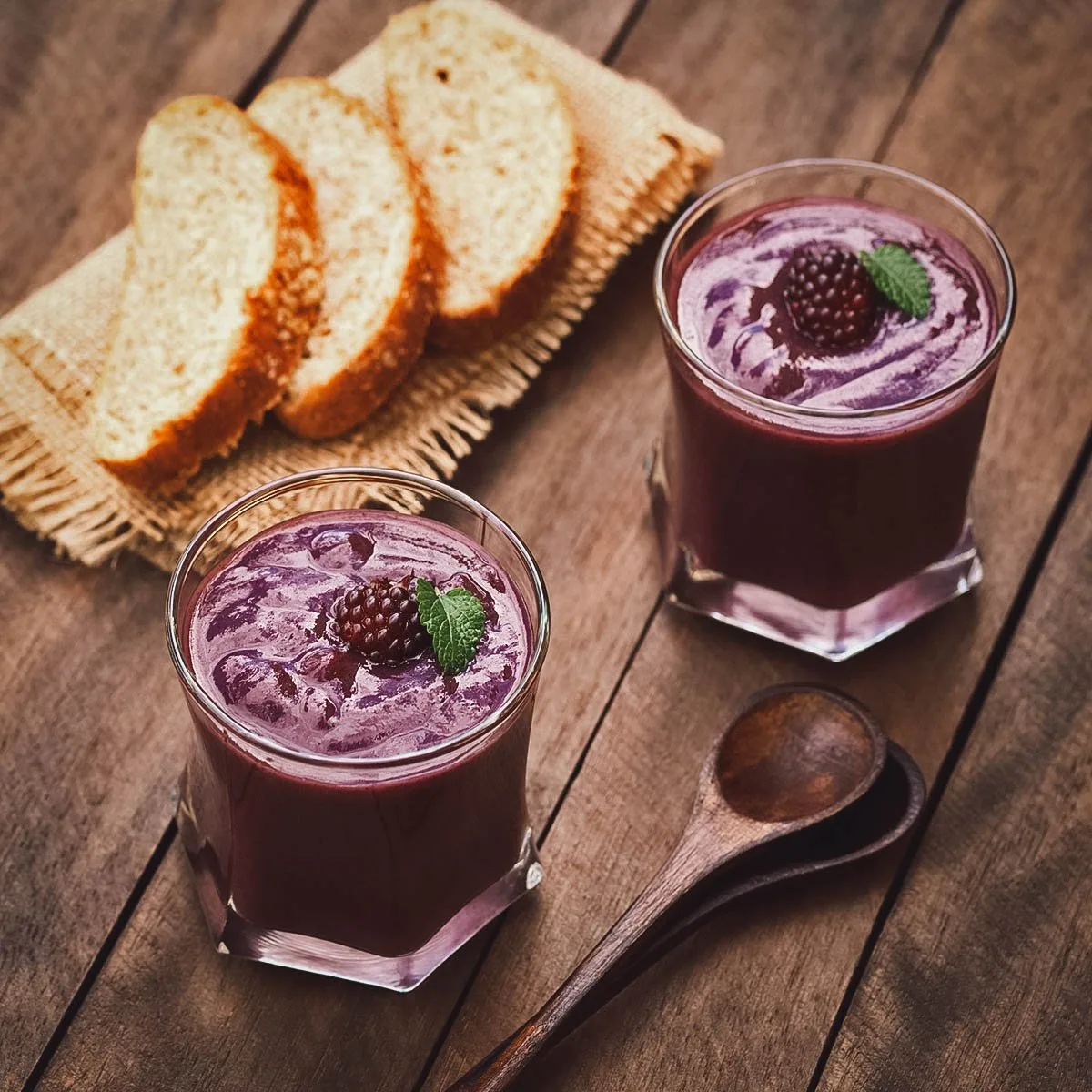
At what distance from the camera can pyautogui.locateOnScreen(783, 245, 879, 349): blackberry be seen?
1.86 m

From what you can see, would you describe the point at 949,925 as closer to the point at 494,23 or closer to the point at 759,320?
the point at 759,320

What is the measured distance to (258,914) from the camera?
5.81ft

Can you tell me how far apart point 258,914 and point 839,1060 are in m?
0.71

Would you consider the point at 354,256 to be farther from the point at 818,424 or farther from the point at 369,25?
the point at 818,424

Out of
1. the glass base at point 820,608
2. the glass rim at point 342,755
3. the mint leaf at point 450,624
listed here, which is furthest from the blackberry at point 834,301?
the mint leaf at point 450,624

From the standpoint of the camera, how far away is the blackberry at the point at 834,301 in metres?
1.86

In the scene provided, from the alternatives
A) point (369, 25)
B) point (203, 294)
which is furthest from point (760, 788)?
point (369, 25)

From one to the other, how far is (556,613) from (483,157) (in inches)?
30.9

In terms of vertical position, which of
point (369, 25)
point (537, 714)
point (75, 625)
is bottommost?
point (75, 625)

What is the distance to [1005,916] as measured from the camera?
6.23 ft

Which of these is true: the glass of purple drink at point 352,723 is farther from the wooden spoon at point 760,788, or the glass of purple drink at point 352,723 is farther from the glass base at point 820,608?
the glass base at point 820,608

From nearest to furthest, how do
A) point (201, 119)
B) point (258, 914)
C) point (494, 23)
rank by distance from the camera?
point (258, 914)
point (201, 119)
point (494, 23)

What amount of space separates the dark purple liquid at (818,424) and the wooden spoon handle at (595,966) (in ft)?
1.41

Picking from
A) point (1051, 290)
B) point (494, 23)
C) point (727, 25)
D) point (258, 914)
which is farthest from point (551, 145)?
point (258, 914)
